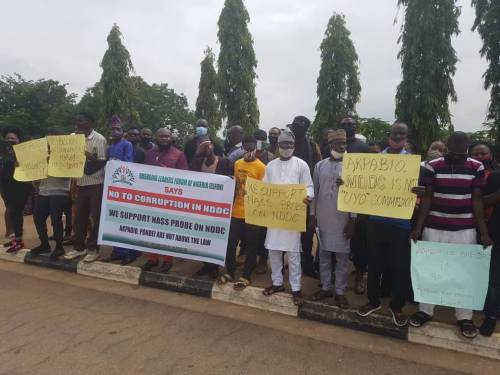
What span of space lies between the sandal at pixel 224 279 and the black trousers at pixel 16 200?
3425 millimetres

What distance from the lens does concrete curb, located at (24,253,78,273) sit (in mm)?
5016

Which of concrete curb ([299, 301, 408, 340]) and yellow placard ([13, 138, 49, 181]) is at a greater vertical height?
yellow placard ([13, 138, 49, 181])

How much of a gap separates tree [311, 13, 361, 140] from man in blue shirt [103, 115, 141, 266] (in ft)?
54.7

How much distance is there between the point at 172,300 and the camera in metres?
4.14

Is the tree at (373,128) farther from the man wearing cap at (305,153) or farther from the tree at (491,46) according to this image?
the man wearing cap at (305,153)

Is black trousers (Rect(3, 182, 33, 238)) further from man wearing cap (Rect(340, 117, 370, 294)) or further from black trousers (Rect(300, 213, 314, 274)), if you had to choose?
man wearing cap (Rect(340, 117, 370, 294))

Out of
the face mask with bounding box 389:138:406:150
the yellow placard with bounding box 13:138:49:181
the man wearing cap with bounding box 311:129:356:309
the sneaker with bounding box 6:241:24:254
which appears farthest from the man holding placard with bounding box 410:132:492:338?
the sneaker with bounding box 6:241:24:254

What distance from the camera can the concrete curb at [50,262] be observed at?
5.02 m

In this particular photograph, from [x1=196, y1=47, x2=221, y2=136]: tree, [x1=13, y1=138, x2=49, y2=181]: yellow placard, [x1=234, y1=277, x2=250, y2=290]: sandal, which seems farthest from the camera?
[x1=196, y1=47, x2=221, y2=136]: tree

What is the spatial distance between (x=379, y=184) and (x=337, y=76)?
1819 cm

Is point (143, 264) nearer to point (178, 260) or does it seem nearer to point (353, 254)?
point (178, 260)

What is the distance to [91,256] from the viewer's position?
5035 mm

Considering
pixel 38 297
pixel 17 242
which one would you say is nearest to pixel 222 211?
pixel 38 297

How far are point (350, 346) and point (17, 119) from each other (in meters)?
36.7
